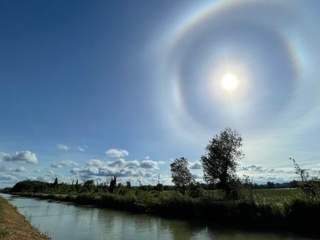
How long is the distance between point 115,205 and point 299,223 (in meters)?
39.5

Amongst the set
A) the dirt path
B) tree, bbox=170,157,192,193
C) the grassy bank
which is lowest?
the dirt path

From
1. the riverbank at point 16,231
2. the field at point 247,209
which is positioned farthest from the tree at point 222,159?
the riverbank at point 16,231

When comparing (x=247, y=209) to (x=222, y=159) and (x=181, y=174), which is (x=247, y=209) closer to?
(x=222, y=159)

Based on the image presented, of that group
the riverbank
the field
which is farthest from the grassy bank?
Answer: the riverbank

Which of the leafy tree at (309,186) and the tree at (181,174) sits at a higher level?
the tree at (181,174)

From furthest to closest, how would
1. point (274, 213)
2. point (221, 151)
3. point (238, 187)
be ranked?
point (221, 151) → point (238, 187) → point (274, 213)

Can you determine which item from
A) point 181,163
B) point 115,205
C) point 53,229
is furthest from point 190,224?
point 181,163

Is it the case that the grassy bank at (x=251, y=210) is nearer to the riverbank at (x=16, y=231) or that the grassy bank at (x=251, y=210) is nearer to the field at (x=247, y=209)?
the field at (x=247, y=209)

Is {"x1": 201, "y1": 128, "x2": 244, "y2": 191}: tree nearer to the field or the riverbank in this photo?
the field

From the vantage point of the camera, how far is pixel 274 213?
95.1 ft

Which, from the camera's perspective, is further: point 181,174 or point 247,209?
point 181,174

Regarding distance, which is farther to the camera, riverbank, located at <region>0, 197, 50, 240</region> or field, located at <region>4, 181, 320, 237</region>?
field, located at <region>4, 181, 320, 237</region>

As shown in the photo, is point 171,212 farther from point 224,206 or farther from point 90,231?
point 90,231

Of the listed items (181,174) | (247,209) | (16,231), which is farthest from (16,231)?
(181,174)
